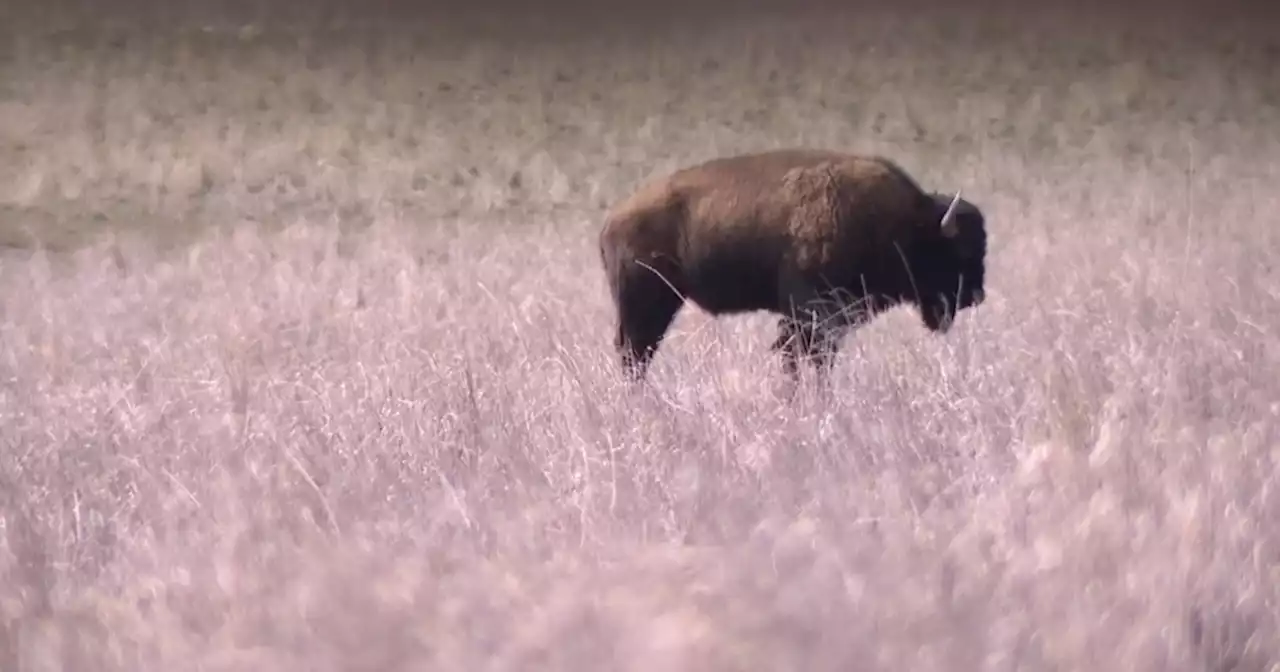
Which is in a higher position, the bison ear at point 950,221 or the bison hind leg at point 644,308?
the bison ear at point 950,221

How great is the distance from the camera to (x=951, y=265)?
2.32 metres

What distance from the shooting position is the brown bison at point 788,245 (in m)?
2.24

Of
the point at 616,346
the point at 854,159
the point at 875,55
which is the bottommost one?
the point at 616,346

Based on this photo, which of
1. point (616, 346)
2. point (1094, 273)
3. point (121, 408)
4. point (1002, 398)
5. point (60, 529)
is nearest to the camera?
point (60, 529)

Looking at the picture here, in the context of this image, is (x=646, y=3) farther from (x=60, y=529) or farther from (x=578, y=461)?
(x=60, y=529)

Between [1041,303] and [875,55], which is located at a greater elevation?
[875,55]

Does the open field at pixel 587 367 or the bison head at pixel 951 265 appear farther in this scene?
the bison head at pixel 951 265

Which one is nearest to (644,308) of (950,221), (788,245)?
(788,245)

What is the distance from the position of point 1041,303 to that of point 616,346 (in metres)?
0.92

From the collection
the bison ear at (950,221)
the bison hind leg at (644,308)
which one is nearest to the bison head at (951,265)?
the bison ear at (950,221)

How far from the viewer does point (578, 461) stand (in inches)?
57.3

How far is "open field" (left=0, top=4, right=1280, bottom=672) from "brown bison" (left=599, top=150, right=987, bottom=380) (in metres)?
0.09

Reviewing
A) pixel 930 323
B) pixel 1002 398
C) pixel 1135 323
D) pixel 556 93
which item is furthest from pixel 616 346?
pixel 556 93

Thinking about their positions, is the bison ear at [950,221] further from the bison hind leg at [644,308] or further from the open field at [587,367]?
the bison hind leg at [644,308]
